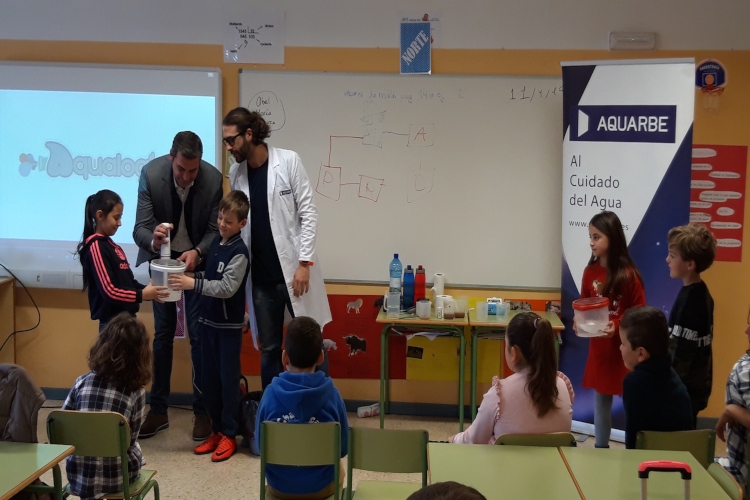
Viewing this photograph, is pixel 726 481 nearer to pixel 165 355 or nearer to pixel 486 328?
pixel 486 328

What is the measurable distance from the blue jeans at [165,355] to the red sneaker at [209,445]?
0.81 feet

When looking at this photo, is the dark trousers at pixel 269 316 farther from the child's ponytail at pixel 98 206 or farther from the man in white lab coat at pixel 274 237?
the child's ponytail at pixel 98 206

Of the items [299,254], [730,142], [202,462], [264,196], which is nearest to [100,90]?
[264,196]

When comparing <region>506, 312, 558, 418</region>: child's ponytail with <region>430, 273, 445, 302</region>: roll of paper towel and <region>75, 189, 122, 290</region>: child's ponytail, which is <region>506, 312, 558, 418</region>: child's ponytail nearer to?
<region>430, 273, 445, 302</region>: roll of paper towel

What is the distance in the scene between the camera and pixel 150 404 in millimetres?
4527

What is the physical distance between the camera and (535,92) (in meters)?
4.61

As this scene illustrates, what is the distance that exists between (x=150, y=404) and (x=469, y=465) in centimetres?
279

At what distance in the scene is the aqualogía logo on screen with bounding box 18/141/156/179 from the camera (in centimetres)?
479

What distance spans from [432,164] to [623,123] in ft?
3.79

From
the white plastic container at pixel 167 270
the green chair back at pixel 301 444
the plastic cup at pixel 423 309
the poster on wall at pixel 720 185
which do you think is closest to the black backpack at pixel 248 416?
the white plastic container at pixel 167 270

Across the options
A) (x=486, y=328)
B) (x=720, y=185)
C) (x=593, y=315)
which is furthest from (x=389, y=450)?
(x=720, y=185)

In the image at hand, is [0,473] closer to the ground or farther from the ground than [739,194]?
closer to the ground

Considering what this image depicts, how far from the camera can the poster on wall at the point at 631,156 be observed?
165 inches

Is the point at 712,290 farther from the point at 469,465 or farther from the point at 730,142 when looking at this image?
the point at 469,465
